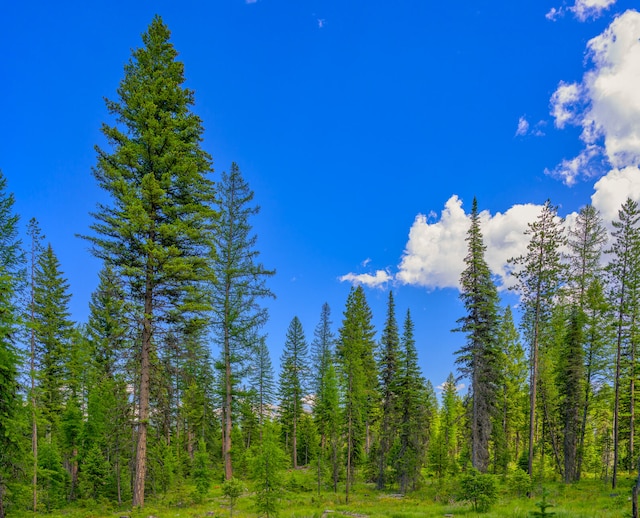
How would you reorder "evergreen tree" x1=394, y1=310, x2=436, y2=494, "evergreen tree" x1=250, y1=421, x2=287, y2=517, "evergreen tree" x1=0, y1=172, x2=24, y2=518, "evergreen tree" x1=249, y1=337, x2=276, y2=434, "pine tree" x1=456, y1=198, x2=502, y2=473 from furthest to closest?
"evergreen tree" x1=249, y1=337, x2=276, y2=434, "evergreen tree" x1=394, y1=310, x2=436, y2=494, "pine tree" x1=456, y1=198, x2=502, y2=473, "evergreen tree" x1=250, y1=421, x2=287, y2=517, "evergreen tree" x1=0, y1=172, x2=24, y2=518

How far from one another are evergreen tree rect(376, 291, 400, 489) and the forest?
172 millimetres

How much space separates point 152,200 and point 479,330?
21.8m

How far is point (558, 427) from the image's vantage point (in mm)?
31531

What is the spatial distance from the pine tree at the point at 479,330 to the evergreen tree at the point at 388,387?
628 centimetres

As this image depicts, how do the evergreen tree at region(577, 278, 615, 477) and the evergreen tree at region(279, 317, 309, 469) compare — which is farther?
the evergreen tree at region(279, 317, 309, 469)

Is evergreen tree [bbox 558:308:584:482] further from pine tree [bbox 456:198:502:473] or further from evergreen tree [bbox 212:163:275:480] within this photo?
evergreen tree [bbox 212:163:275:480]

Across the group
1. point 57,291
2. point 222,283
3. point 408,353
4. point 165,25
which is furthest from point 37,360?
point 408,353

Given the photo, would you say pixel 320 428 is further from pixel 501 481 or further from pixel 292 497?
pixel 501 481

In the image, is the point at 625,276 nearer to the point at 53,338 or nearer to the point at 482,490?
the point at 482,490

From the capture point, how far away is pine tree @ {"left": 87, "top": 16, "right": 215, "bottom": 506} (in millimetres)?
12172

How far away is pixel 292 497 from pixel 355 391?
8034 millimetres

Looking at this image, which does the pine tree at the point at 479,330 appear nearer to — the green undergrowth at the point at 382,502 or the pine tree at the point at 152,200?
the green undergrowth at the point at 382,502

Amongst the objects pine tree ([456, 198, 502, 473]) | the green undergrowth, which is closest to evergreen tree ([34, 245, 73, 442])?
the green undergrowth

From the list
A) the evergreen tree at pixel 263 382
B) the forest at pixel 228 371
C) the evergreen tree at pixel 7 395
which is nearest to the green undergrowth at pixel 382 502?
the forest at pixel 228 371
